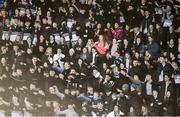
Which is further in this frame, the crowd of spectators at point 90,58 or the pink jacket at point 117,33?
the pink jacket at point 117,33

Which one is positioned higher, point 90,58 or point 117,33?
point 117,33

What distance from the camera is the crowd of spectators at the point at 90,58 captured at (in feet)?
32.6

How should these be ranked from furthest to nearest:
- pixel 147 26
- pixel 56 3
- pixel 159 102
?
pixel 56 3, pixel 147 26, pixel 159 102

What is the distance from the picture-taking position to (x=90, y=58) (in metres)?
10.5

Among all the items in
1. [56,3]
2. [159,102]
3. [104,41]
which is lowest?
[159,102]

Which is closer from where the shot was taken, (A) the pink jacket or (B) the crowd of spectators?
(B) the crowd of spectators

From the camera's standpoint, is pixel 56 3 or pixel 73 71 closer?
pixel 73 71

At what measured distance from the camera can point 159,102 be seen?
972cm

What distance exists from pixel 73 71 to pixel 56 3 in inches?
Answer: 59.2

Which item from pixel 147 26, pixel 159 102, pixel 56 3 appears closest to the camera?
pixel 159 102

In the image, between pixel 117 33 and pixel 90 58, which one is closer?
pixel 90 58

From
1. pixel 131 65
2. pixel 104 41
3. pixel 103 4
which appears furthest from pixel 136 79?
pixel 103 4

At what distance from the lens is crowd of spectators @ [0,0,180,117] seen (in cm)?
994

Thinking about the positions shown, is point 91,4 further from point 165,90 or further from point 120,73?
point 165,90
